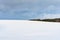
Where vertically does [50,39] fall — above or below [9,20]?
below

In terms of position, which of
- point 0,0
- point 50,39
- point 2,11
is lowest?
point 50,39

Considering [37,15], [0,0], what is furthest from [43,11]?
[0,0]

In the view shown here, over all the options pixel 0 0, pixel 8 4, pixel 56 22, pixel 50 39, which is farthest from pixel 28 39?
pixel 0 0

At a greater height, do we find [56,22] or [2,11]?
[2,11]

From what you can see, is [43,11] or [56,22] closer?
[56,22]

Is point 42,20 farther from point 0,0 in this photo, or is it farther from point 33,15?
point 0,0

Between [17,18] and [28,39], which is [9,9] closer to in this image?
[17,18]
